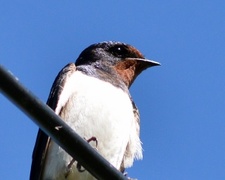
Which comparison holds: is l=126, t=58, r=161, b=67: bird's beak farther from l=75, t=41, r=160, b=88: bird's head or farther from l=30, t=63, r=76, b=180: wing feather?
l=30, t=63, r=76, b=180: wing feather

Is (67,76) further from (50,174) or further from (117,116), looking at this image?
(50,174)

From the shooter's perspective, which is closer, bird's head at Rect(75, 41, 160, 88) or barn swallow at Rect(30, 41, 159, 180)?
barn swallow at Rect(30, 41, 159, 180)

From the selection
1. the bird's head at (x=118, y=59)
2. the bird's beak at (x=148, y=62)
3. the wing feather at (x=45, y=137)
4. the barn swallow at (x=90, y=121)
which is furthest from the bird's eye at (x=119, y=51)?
the wing feather at (x=45, y=137)

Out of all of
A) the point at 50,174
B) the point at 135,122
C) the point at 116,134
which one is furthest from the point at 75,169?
the point at 135,122

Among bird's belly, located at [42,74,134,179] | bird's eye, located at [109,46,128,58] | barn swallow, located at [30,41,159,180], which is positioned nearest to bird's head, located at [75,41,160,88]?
bird's eye, located at [109,46,128,58]

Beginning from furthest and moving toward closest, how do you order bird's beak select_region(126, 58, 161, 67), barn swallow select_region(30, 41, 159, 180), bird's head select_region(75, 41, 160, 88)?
bird's beak select_region(126, 58, 161, 67)
bird's head select_region(75, 41, 160, 88)
barn swallow select_region(30, 41, 159, 180)

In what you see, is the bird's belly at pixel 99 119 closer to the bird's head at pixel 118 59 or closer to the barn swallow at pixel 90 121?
the barn swallow at pixel 90 121
